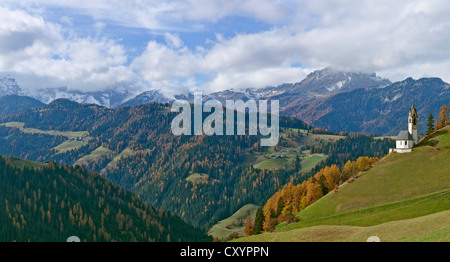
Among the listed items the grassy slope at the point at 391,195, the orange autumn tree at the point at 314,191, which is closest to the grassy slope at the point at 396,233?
the grassy slope at the point at 391,195

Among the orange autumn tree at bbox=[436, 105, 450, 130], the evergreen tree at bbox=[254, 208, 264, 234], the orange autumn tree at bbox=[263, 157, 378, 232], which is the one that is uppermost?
the orange autumn tree at bbox=[436, 105, 450, 130]

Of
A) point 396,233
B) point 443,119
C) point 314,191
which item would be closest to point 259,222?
point 314,191

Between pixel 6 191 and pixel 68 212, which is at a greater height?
pixel 6 191

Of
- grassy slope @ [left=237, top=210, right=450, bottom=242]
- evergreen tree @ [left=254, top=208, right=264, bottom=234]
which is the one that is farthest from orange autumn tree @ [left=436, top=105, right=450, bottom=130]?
grassy slope @ [left=237, top=210, right=450, bottom=242]

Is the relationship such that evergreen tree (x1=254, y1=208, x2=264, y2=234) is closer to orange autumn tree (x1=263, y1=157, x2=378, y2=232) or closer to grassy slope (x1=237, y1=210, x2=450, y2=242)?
orange autumn tree (x1=263, y1=157, x2=378, y2=232)

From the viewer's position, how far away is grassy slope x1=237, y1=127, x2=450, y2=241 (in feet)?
320

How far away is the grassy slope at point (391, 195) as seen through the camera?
320ft

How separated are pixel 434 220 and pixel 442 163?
241 ft

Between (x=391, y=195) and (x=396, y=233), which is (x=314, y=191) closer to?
(x=391, y=195)

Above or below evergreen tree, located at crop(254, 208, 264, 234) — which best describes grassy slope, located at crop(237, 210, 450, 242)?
above

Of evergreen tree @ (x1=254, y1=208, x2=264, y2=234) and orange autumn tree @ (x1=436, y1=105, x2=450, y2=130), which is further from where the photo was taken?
orange autumn tree @ (x1=436, y1=105, x2=450, y2=130)
